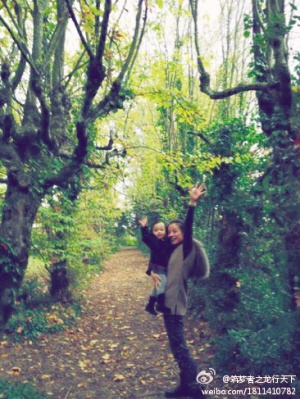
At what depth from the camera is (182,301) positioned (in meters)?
4.32

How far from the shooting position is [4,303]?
221 inches

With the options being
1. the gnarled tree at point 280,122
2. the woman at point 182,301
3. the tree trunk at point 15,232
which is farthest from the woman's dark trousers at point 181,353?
the tree trunk at point 15,232

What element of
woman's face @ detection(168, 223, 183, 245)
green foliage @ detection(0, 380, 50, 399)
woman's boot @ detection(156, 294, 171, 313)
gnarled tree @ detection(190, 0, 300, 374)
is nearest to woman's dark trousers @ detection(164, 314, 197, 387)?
woman's boot @ detection(156, 294, 171, 313)

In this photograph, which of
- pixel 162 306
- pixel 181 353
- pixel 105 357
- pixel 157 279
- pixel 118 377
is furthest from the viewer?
pixel 105 357

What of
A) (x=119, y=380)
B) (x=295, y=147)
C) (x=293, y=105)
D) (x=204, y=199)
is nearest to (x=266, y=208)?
(x=295, y=147)

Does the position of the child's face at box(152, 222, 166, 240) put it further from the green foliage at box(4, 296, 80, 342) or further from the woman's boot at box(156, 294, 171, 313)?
the green foliage at box(4, 296, 80, 342)

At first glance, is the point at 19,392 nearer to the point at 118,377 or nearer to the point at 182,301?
the point at 118,377

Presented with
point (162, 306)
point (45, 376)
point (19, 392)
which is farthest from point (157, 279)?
point (45, 376)

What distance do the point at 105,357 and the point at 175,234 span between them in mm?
3214

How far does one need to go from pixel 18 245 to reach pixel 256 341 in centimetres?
380

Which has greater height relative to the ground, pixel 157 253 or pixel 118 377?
pixel 157 253

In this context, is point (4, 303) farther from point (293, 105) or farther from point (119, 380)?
point (293, 105)

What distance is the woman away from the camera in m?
4.23

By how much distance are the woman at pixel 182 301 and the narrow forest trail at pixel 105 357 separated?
25.1 inches
